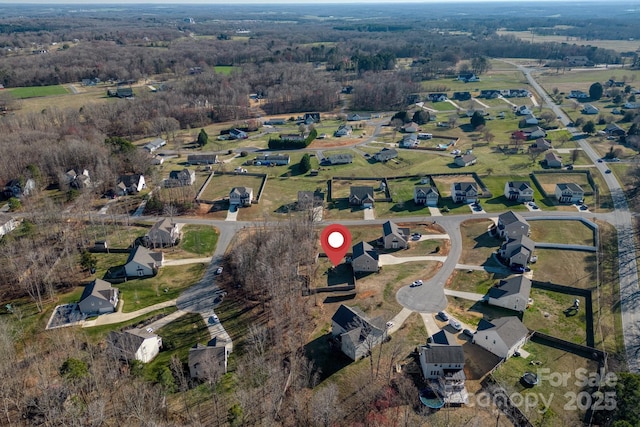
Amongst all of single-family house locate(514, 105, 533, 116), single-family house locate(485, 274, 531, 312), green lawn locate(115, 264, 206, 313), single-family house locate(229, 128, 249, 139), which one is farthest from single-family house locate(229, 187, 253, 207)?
single-family house locate(514, 105, 533, 116)

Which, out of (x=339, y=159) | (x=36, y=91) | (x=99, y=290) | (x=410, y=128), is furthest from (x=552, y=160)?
(x=36, y=91)

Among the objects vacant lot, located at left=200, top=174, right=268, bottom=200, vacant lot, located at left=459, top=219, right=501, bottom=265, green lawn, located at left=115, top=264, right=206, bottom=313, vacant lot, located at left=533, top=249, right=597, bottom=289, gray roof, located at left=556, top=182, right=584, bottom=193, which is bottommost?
vacant lot, located at left=200, top=174, right=268, bottom=200

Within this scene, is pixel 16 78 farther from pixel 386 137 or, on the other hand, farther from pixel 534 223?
pixel 534 223

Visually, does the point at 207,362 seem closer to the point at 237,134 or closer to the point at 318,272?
the point at 318,272

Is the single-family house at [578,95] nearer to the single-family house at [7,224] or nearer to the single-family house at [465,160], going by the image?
the single-family house at [465,160]

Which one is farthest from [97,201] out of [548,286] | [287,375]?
[548,286]

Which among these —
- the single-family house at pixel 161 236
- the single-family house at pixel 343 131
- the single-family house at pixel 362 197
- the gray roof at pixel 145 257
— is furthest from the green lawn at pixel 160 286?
the single-family house at pixel 343 131

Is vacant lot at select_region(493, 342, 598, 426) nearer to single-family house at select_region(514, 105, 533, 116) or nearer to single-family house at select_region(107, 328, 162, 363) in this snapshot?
single-family house at select_region(107, 328, 162, 363)
